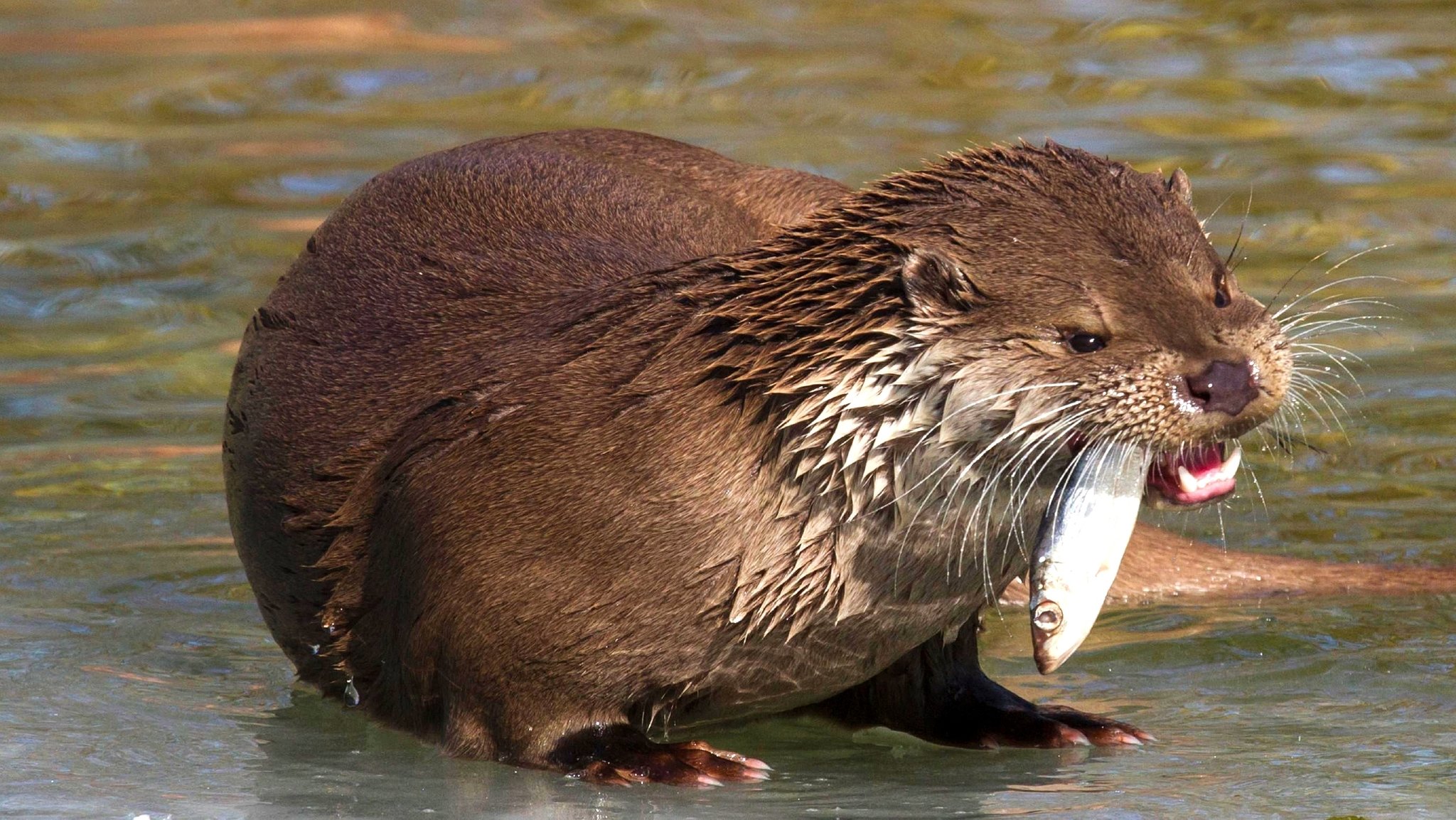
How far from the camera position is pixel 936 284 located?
321 centimetres

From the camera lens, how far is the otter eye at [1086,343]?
Result: 126 inches

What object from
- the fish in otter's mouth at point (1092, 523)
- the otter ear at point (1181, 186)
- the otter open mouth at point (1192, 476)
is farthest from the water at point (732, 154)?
the otter ear at point (1181, 186)

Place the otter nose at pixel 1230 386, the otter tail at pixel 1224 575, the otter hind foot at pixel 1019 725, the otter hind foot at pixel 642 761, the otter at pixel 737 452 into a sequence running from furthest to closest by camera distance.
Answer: the otter tail at pixel 1224 575 → the otter hind foot at pixel 1019 725 → the otter hind foot at pixel 642 761 → the otter at pixel 737 452 → the otter nose at pixel 1230 386

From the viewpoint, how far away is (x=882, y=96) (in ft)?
31.6

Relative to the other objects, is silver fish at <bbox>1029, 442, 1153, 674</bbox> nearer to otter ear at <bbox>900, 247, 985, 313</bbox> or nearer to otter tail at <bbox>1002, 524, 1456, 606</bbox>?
otter ear at <bbox>900, 247, 985, 313</bbox>

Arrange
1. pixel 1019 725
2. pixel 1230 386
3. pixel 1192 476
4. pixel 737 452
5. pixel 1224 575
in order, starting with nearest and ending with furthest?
1. pixel 1230 386
2. pixel 1192 476
3. pixel 737 452
4. pixel 1019 725
5. pixel 1224 575

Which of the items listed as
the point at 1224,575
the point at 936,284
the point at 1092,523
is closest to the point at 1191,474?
the point at 1092,523

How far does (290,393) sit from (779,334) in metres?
1.02

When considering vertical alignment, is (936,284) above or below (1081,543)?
above

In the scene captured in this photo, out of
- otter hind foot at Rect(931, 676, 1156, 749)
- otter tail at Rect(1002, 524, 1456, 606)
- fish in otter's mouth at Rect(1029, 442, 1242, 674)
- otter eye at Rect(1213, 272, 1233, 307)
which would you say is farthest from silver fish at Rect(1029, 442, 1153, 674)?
otter tail at Rect(1002, 524, 1456, 606)

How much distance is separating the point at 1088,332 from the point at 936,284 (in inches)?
8.4

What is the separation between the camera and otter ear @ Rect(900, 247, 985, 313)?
10.5ft

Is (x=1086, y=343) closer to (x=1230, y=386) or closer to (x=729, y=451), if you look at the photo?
(x=1230, y=386)

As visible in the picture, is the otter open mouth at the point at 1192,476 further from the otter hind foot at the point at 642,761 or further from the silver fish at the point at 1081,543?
the otter hind foot at the point at 642,761
